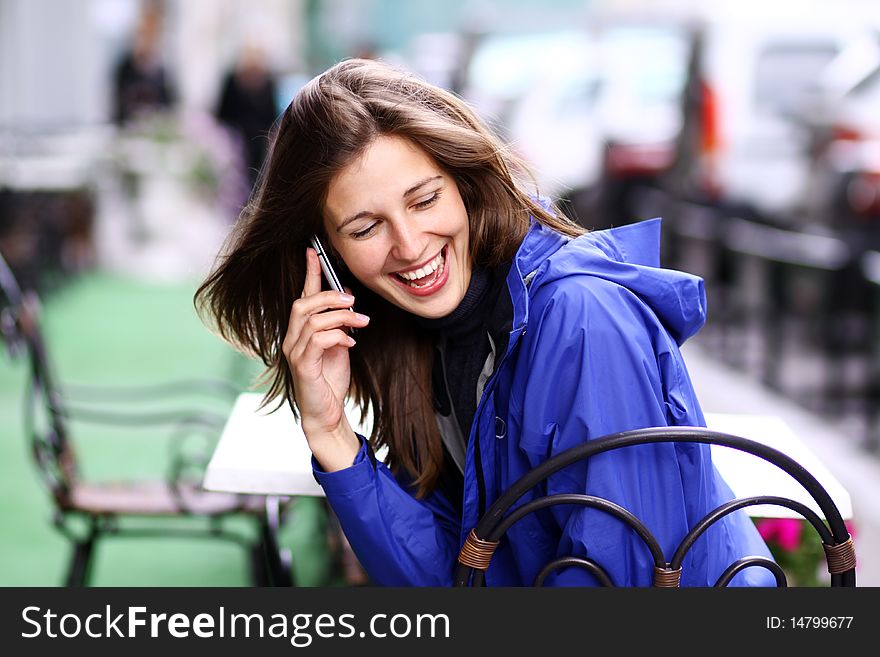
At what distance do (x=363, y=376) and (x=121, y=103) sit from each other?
33.4 feet

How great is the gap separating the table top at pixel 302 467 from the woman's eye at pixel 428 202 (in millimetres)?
457

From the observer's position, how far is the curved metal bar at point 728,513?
1628mm

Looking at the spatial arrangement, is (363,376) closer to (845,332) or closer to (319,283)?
(319,283)

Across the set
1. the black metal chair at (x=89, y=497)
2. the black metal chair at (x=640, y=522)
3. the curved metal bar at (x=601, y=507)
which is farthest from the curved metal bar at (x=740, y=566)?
the black metal chair at (x=89, y=497)

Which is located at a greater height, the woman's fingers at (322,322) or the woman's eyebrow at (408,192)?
the woman's eyebrow at (408,192)

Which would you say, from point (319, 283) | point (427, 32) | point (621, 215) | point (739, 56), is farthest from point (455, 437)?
point (427, 32)

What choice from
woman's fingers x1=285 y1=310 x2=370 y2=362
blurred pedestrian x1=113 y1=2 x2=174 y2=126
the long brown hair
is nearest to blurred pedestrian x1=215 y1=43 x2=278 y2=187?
blurred pedestrian x1=113 y1=2 x2=174 y2=126

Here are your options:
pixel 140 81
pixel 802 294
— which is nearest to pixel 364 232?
pixel 802 294

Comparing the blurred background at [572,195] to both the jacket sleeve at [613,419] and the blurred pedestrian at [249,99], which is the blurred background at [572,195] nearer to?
the blurred pedestrian at [249,99]

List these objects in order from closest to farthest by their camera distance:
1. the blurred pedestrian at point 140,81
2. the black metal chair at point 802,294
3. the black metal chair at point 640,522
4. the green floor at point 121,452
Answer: the black metal chair at point 640,522 < the green floor at point 121,452 < the black metal chair at point 802,294 < the blurred pedestrian at point 140,81

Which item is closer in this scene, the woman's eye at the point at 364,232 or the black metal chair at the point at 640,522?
the black metal chair at the point at 640,522

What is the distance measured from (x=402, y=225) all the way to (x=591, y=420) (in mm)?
408

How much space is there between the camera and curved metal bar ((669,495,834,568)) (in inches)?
64.1

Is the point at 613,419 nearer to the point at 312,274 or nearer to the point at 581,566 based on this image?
the point at 581,566
